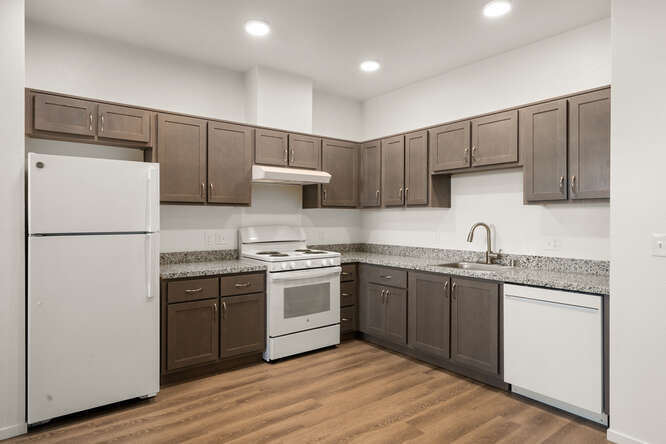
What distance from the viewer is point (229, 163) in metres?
3.66

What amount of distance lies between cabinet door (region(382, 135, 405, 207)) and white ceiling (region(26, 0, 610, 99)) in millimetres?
767

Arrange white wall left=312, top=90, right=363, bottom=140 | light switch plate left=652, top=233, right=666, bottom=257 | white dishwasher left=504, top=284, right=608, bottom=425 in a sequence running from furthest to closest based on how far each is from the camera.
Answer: white wall left=312, top=90, right=363, bottom=140, white dishwasher left=504, top=284, right=608, bottom=425, light switch plate left=652, top=233, right=666, bottom=257

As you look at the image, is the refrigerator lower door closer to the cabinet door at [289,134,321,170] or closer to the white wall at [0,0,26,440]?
the white wall at [0,0,26,440]

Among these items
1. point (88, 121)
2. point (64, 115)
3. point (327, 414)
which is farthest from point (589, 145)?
point (64, 115)

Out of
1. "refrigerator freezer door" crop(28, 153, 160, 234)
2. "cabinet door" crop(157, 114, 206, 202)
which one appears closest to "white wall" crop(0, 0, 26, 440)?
"refrigerator freezer door" crop(28, 153, 160, 234)

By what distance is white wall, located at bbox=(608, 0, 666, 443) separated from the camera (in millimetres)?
2125

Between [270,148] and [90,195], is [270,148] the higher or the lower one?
the higher one

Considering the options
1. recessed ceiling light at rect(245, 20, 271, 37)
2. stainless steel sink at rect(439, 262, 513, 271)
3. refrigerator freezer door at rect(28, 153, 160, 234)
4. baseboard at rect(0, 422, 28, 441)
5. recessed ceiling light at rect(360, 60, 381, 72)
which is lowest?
baseboard at rect(0, 422, 28, 441)

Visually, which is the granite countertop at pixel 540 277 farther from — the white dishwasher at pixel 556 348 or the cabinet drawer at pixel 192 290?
the cabinet drawer at pixel 192 290

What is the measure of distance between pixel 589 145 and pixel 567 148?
0.14 metres

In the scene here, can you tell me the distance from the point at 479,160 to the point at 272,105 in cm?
207

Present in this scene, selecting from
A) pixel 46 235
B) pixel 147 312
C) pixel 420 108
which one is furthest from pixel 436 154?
→ pixel 46 235

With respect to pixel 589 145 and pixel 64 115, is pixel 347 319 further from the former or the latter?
pixel 64 115

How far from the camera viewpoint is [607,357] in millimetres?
2416
